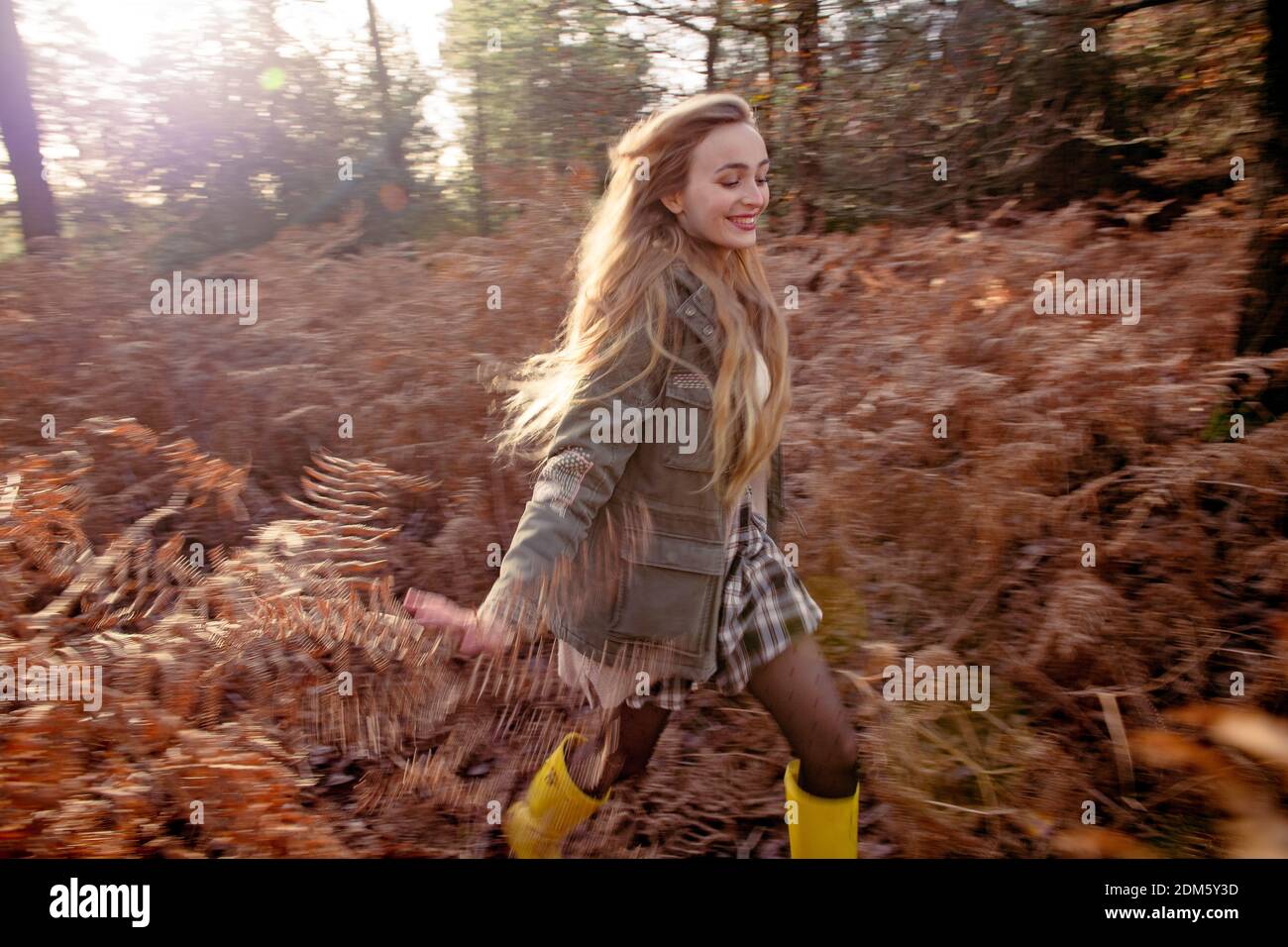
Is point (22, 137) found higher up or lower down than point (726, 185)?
higher up

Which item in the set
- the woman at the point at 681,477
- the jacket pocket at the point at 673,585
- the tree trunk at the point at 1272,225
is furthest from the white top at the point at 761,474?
the tree trunk at the point at 1272,225

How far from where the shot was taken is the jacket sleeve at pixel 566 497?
2049mm

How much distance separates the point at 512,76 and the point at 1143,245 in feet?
13.1

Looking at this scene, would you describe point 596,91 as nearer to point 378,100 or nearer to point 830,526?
point 378,100

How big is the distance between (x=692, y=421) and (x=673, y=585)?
396 millimetres

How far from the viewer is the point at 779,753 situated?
3.41 m

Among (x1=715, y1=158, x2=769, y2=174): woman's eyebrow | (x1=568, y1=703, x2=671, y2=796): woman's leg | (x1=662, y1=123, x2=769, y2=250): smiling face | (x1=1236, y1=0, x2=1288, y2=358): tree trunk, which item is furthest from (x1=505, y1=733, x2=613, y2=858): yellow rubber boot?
(x1=1236, y1=0, x2=1288, y2=358): tree trunk

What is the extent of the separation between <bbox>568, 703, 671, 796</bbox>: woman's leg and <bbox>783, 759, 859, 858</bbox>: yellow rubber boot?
0.39 m

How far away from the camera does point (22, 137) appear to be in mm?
6766

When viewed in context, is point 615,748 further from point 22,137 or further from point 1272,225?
point 22,137

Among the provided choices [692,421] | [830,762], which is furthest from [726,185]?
[830,762]

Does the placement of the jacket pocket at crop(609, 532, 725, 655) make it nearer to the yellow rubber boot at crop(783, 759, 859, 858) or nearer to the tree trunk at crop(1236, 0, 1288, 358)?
the yellow rubber boot at crop(783, 759, 859, 858)
